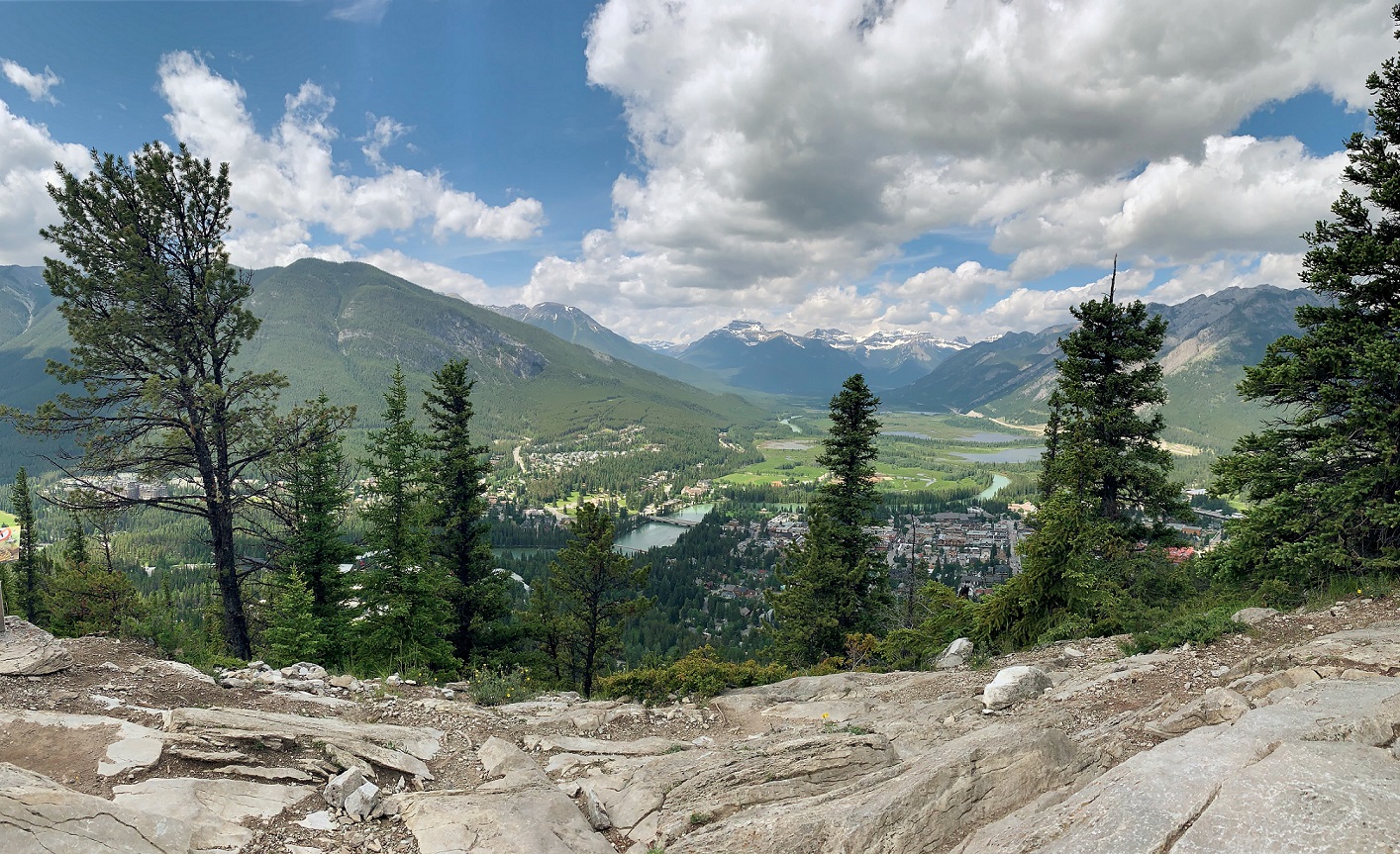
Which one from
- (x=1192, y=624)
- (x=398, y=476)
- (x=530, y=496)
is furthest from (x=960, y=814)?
(x=530, y=496)

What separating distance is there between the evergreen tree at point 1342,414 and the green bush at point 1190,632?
2397mm

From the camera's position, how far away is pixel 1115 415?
55.1 ft

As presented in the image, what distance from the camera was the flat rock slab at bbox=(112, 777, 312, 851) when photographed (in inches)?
214

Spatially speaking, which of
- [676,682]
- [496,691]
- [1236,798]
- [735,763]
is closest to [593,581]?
[676,682]

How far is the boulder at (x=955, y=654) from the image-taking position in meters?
13.8

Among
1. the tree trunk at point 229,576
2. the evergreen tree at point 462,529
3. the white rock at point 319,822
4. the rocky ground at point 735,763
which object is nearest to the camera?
the rocky ground at point 735,763

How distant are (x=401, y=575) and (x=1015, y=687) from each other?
56.2 ft

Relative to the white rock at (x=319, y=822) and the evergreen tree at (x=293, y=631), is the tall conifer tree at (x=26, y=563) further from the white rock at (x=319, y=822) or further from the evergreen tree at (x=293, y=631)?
the white rock at (x=319, y=822)

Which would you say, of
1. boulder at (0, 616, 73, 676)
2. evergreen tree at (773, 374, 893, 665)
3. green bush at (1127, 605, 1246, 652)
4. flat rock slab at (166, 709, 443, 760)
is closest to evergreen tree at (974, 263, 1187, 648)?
green bush at (1127, 605, 1246, 652)

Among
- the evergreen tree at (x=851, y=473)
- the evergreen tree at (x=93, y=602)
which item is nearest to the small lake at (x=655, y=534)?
the evergreen tree at (x=851, y=473)

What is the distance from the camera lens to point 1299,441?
41.7ft

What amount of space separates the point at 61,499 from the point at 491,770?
13.5 metres

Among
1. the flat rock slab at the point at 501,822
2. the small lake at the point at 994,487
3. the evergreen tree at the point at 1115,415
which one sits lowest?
the small lake at the point at 994,487

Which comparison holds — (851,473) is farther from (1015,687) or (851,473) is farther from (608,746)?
(608,746)
